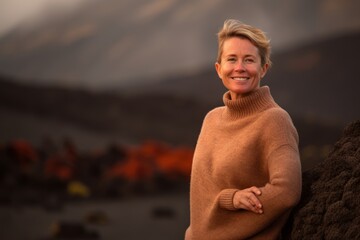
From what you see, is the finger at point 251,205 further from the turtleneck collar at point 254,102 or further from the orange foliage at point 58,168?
the orange foliage at point 58,168

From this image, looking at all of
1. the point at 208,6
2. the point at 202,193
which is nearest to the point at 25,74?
the point at 208,6

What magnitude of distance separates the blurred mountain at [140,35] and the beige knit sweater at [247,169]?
665 cm

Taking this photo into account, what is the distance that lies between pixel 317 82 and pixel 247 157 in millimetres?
6879

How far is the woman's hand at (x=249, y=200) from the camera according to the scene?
72.9 inches

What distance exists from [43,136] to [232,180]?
7599 millimetres

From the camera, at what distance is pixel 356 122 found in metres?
2.13

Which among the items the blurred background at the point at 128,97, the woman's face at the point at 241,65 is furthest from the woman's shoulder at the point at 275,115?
the blurred background at the point at 128,97

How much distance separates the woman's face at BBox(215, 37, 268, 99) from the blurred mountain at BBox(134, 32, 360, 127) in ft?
20.7

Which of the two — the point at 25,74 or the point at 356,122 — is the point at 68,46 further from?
the point at 356,122

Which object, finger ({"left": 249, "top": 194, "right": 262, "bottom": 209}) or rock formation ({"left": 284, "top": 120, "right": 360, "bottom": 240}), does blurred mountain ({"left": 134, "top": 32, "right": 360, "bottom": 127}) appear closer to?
rock formation ({"left": 284, "top": 120, "right": 360, "bottom": 240})

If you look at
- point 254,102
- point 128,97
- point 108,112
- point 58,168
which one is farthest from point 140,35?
point 254,102

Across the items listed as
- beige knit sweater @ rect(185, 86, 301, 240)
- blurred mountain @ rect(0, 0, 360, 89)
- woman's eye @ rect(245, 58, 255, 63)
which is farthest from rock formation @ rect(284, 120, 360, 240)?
blurred mountain @ rect(0, 0, 360, 89)

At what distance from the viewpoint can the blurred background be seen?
847 cm

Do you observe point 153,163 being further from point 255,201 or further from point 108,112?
→ point 255,201
